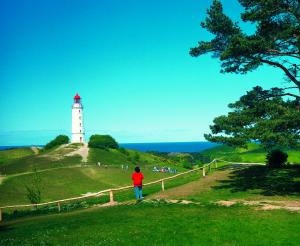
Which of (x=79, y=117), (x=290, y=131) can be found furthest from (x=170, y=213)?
(x=79, y=117)

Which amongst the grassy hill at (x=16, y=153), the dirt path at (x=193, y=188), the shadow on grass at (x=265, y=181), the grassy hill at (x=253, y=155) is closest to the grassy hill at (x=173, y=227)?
the shadow on grass at (x=265, y=181)

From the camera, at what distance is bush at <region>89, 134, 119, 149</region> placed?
4670 inches

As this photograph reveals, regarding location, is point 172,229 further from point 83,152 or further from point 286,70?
point 83,152

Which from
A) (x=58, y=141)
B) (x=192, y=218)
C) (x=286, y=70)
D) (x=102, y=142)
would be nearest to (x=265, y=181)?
(x=286, y=70)

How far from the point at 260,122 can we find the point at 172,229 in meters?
7.69

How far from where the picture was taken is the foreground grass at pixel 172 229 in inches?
594

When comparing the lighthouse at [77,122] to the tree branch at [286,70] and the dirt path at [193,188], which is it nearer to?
the dirt path at [193,188]

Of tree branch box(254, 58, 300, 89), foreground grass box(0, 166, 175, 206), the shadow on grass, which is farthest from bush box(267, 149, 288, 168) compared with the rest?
foreground grass box(0, 166, 175, 206)

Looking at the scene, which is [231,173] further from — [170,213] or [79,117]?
[79,117]

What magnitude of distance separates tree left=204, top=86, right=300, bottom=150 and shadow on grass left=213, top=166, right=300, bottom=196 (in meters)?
4.89

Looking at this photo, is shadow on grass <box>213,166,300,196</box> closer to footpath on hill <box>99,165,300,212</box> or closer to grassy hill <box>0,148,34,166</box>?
footpath on hill <box>99,165,300,212</box>

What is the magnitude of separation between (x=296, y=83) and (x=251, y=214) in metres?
8.54

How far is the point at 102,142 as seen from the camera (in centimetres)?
12150

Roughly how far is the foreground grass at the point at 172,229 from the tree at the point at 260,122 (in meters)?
3.64
